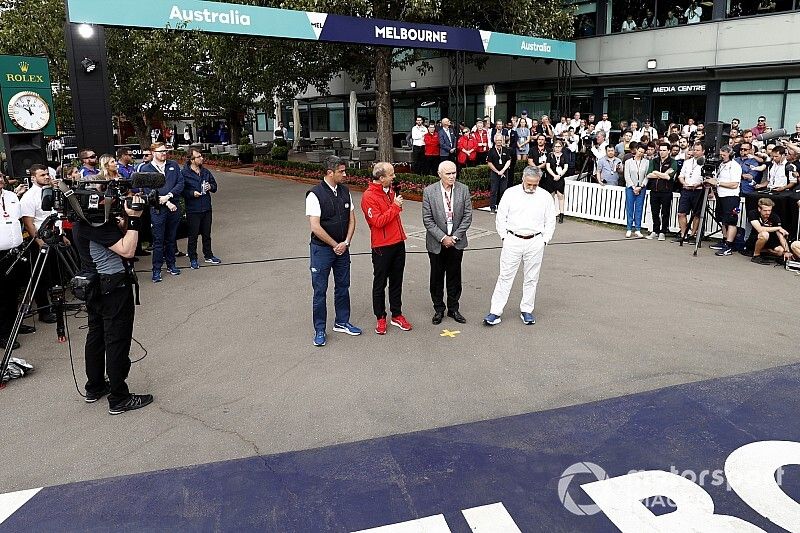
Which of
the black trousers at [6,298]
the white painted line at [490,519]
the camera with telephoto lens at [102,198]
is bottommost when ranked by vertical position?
the white painted line at [490,519]

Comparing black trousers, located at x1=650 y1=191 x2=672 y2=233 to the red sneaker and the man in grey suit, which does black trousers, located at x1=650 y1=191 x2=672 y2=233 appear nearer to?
the man in grey suit

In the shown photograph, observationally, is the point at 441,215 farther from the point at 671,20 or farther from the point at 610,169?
the point at 671,20

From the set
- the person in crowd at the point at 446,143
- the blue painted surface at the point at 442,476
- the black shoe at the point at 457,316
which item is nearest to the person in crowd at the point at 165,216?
the black shoe at the point at 457,316

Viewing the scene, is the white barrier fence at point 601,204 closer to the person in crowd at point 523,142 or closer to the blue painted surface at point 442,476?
the person in crowd at point 523,142

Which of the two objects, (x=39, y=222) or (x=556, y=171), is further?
(x=556, y=171)

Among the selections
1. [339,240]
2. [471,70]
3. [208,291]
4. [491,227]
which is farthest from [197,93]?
[339,240]

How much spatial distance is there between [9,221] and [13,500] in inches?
140

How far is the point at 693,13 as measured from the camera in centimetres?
2064

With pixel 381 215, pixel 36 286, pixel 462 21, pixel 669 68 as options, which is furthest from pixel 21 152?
pixel 669 68

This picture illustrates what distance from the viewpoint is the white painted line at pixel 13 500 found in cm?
383

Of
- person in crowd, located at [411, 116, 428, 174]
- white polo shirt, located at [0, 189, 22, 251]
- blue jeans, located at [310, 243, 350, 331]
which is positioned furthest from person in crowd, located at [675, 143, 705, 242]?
white polo shirt, located at [0, 189, 22, 251]

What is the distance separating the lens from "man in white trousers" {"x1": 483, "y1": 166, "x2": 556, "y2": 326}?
22.2ft

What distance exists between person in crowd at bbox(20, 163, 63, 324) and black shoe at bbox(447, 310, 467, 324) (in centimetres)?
434

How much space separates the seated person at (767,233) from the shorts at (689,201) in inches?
45.8
